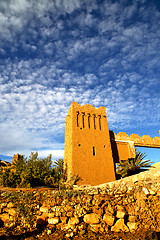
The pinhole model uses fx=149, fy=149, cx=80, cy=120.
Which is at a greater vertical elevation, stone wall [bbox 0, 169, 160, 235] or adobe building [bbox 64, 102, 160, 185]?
adobe building [bbox 64, 102, 160, 185]

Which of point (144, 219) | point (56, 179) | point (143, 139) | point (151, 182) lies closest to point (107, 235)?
point (144, 219)

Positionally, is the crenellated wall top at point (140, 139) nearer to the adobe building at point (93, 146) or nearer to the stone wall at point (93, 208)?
the adobe building at point (93, 146)

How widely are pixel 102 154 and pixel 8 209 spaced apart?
36.6ft

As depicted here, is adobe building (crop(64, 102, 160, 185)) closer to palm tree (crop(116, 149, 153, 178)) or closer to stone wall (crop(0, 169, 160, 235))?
palm tree (crop(116, 149, 153, 178))

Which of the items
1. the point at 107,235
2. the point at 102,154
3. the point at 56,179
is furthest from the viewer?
the point at 102,154

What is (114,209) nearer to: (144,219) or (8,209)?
(144,219)

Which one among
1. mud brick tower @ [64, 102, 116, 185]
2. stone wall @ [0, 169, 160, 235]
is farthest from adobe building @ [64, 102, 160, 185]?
stone wall @ [0, 169, 160, 235]

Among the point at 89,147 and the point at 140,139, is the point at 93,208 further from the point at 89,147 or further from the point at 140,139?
→ the point at 140,139

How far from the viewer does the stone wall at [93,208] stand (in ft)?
16.1

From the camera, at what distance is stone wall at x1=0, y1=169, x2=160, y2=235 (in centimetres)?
490

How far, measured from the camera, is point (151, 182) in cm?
577

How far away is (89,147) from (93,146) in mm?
528

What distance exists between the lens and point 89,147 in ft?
50.5

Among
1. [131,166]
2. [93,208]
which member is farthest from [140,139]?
[93,208]
